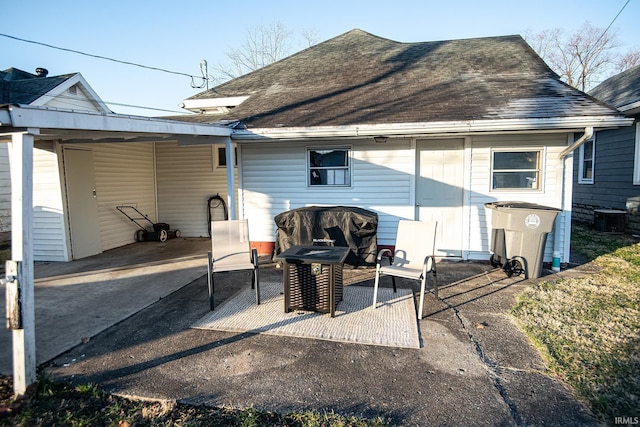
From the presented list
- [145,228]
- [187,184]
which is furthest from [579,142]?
[145,228]

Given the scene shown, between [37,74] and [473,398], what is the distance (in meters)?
15.1

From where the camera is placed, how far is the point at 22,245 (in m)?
2.63

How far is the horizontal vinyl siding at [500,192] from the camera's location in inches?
240

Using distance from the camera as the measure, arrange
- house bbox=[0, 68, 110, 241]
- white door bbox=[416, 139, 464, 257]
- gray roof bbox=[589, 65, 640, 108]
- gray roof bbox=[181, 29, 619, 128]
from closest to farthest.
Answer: gray roof bbox=[181, 29, 619, 128] → white door bbox=[416, 139, 464, 257] → house bbox=[0, 68, 110, 241] → gray roof bbox=[589, 65, 640, 108]

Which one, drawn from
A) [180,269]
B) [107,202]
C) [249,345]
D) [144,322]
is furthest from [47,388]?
[107,202]

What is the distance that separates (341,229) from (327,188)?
133cm

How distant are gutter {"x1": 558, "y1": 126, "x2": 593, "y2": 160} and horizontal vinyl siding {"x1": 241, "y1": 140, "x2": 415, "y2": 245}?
2420 millimetres

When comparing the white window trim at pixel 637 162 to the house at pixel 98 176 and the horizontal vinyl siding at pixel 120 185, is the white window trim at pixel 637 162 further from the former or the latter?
the horizontal vinyl siding at pixel 120 185

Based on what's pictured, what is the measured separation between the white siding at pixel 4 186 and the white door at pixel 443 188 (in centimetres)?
921

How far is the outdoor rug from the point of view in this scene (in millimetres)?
3609


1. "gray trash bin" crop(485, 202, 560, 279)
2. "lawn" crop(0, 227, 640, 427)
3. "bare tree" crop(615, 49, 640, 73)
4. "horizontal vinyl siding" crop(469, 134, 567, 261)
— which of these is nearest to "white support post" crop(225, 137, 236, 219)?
"lawn" crop(0, 227, 640, 427)

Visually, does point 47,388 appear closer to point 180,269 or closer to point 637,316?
point 180,269

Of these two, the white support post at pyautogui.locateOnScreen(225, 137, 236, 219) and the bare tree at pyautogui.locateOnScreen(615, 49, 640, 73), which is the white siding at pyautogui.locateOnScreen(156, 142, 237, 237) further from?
the bare tree at pyautogui.locateOnScreen(615, 49, 640, 73)

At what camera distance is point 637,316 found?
3.93m
